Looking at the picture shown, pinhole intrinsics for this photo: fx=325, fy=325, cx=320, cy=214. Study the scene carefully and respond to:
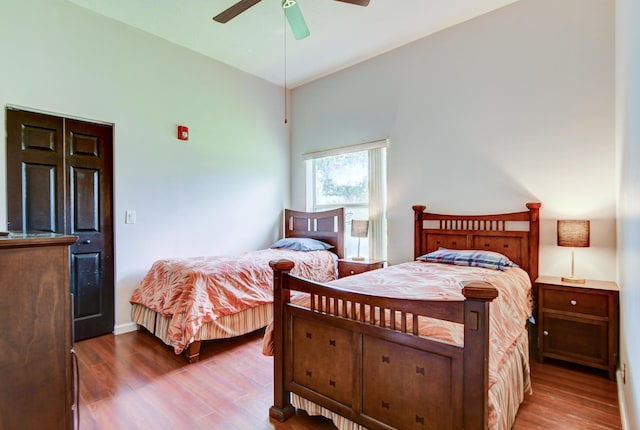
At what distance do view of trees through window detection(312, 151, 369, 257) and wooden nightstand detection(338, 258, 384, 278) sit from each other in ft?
1.55

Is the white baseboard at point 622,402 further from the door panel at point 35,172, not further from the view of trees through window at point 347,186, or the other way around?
the door panel at point 35,172

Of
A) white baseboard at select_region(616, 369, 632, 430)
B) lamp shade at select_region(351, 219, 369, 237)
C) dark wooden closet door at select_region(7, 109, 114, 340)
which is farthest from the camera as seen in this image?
lamp shade at select_region(351, 219, 369, 237)

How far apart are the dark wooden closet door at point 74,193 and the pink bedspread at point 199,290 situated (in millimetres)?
384

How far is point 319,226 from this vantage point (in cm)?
436

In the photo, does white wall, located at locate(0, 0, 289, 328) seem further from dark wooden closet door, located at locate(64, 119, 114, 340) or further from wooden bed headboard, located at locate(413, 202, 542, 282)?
wooden bed headboard, located at locate(413, 202, 542, 282)

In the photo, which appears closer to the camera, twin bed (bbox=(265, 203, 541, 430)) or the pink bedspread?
twin bed (bbox=(265, 203, 541, 430))

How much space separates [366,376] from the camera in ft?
4.97

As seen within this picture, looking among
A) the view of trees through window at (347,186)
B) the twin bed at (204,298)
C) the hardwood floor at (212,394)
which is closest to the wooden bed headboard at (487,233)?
the view of trees through window at (347,186)

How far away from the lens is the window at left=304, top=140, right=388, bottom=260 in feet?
12.8

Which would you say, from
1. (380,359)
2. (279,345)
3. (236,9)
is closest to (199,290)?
(279,345)

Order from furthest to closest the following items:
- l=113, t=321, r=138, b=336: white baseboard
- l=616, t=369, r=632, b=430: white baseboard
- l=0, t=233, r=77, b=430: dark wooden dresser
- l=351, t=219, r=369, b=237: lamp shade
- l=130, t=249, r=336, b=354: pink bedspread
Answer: l=351, t=219, r=369, b=237: lamp shade, l=113, t=321, r=138, b=336: white baseboard, l=130, t=249, r=336, b=354: pink bedspread, l=616, t=369, r=632, b=430: white baseboard, l=0, t=233, r=77, b=430: dark wooden dresser

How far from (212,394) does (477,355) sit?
1711 mm

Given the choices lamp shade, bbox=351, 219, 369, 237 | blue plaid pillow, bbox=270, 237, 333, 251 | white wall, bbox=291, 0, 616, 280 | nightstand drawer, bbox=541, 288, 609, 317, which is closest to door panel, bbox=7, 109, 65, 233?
blue plaid pillow, bbox=270, 237, 333, 251

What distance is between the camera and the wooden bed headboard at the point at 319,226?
411cm
